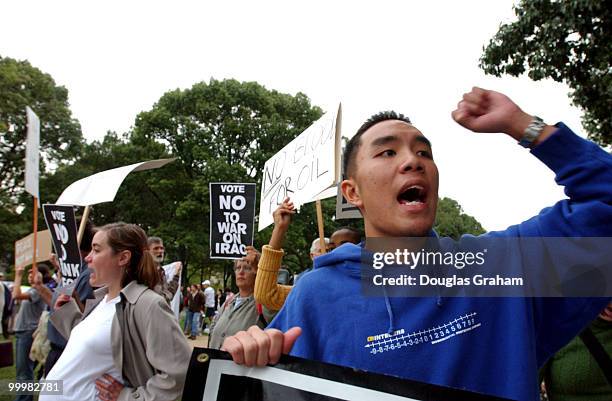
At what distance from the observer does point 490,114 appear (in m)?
1.64

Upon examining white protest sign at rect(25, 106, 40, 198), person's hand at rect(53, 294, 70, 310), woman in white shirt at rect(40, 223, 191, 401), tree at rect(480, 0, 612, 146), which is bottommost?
woman in white shirt at rect(40, 223, 191, 401)

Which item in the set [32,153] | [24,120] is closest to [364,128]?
[32,153]

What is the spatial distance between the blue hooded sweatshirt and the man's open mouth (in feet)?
0.62

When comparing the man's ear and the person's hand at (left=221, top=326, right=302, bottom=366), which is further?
the man's ear

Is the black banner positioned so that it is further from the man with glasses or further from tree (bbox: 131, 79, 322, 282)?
tree (bbox: 131, 79, 322, 282)

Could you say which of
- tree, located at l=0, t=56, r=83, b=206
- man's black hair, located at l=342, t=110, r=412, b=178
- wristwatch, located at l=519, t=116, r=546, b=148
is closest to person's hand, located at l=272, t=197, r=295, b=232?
man's black hair, located at l=342, t=110, r=412, b=178

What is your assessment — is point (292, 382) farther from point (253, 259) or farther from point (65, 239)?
point (65, 239)

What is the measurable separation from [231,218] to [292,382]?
5745 millimetres

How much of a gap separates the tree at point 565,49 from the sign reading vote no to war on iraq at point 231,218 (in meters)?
5.87

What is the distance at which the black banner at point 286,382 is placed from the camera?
132 cm

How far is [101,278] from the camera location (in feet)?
11.6

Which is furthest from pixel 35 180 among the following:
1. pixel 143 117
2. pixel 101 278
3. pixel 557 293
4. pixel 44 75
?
pixel 44 75

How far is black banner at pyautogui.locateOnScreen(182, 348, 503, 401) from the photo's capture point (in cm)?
132

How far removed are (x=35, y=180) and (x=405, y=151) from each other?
6.09 m
